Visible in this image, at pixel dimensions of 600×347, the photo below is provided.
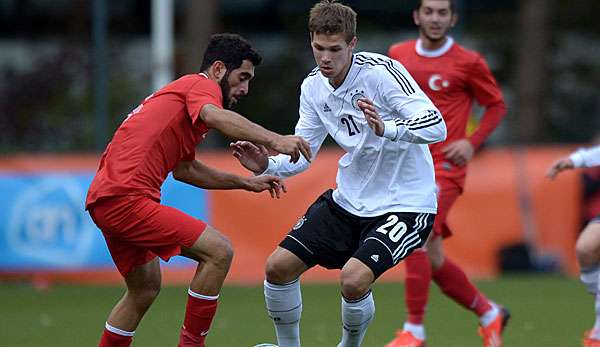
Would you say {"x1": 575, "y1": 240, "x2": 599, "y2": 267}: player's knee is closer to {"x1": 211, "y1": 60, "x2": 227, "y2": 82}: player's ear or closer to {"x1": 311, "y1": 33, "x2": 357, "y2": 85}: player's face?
{"x1": 311, "y1": 33, "x2": 357, "y2": 85}: player's face

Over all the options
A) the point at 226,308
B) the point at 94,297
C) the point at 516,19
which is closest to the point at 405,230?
the point at 226,308

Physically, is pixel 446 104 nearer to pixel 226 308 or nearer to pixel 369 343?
pixel 369 343

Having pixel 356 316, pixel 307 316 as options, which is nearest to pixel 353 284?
pixel 356 316

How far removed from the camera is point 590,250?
7.87 m

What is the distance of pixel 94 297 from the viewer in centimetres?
1184

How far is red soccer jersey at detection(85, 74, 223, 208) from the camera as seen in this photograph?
260 inches

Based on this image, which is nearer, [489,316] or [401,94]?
[401,94]

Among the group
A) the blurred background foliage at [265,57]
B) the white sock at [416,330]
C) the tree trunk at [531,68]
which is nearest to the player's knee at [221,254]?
the white sock at [416,330]

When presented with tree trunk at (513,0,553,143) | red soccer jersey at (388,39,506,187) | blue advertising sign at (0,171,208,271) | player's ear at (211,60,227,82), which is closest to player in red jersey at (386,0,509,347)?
red soccer jersey at (388,39,506,187)

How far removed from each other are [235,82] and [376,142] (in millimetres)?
860

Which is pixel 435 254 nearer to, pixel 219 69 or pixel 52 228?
pixel 219 69

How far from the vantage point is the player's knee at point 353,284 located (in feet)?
21.3

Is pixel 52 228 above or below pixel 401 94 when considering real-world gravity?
below

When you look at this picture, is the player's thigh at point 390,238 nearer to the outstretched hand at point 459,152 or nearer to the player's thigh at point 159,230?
the player's thigh at point 159,230
